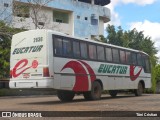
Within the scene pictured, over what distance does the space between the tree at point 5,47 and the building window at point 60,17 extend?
20.3 meters

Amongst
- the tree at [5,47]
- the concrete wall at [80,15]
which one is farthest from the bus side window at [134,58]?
the concrete wall at [80,15]

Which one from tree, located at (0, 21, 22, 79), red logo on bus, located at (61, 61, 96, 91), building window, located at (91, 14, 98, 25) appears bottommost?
red logo on bus, located at (61, 61, 96, 91)

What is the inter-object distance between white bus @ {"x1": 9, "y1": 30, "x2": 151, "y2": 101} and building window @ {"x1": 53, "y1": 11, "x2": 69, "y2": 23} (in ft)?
93.1

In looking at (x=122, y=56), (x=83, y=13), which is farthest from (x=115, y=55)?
(x=83, y=13)

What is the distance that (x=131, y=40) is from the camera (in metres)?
58.9

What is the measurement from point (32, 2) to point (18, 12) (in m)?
4.28

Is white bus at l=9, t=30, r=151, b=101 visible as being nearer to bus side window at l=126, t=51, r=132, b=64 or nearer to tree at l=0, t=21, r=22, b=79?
bus side window at l=126, t=51, r=132, b=64

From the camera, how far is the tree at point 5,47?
27444 millimetres

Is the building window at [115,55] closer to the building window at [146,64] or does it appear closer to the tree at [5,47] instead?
the building window at [146,64]

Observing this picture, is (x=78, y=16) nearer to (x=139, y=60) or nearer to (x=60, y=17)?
(x=60, y=17)

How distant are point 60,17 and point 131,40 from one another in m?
14.6

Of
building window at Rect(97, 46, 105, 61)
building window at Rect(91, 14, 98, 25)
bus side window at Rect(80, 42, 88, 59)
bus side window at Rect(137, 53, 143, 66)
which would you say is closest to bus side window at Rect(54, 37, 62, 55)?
bus side window at Rect(80, 42, 88, 59)

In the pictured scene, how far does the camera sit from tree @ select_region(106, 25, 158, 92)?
5472 cm

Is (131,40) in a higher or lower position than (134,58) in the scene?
higher
